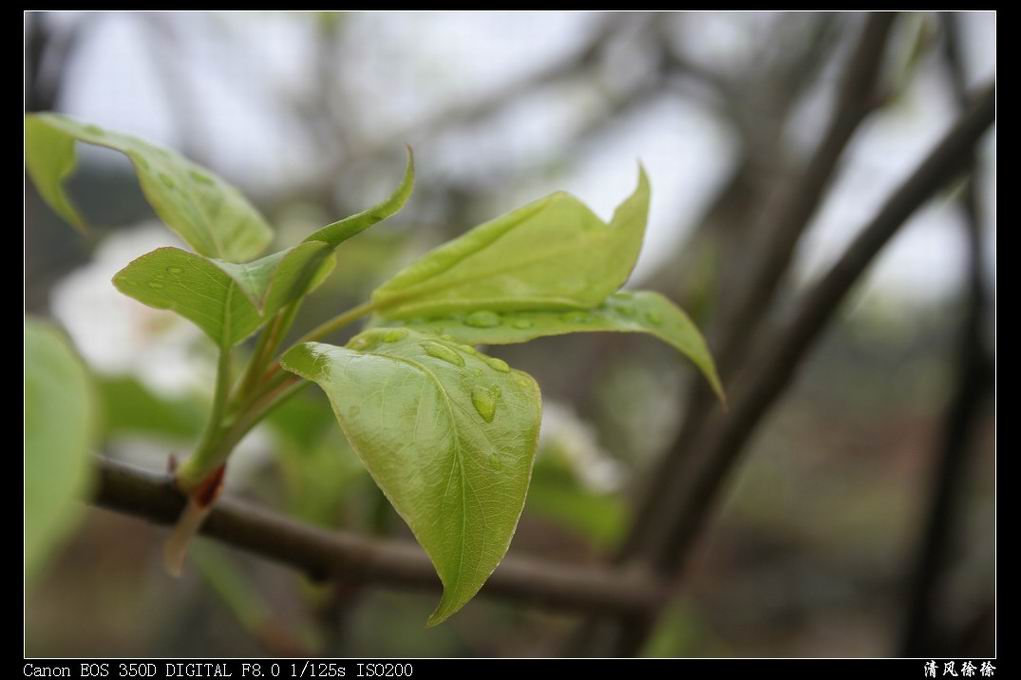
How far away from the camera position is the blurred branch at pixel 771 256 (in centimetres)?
78

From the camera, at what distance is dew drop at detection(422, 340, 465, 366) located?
37cm

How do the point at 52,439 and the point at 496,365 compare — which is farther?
the point at 496,365

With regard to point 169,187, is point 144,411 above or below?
below

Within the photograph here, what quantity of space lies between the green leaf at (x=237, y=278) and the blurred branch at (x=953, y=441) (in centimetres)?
92

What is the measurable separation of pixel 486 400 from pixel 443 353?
0.12ft

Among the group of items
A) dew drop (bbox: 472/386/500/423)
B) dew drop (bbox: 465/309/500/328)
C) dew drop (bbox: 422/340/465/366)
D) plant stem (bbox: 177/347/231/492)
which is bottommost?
plant stem (bbox: 177/347/231/492)

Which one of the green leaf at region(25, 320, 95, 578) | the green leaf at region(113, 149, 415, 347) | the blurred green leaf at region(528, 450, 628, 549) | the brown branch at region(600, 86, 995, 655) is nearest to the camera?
the green leaf at region(25, 320, 95, 578)

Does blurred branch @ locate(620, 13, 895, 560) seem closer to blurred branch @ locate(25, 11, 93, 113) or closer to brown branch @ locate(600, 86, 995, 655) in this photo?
brown branch @ locate(600, 86, 995, 655)

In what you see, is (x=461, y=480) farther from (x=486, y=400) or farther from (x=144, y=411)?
(x=144, y=411)

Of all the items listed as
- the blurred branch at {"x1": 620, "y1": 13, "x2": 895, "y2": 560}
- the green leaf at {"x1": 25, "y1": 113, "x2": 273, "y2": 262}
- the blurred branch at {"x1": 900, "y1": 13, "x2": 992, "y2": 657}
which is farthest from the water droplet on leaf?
the blurred branch at {"x1": 900, "y1": 13, "x2": 992, "y2": 657}

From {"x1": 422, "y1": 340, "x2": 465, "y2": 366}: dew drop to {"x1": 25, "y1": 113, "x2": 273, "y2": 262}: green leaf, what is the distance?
0.17 metres

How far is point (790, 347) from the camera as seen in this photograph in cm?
69

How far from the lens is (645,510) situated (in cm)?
98

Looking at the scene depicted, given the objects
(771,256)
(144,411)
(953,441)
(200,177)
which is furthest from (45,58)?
(953,441)
